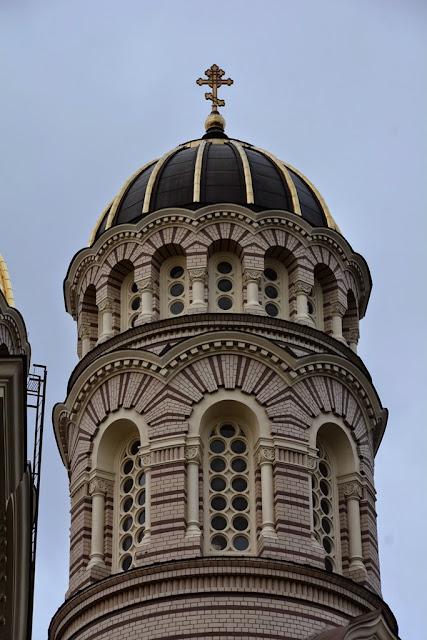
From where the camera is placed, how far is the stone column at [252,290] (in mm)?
33531

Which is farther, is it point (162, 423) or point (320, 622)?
point (162, 423)

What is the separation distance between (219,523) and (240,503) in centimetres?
61

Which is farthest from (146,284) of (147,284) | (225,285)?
(225,285)

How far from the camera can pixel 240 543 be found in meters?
30.5

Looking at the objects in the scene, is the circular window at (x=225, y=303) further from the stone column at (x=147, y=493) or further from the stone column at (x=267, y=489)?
the stone column at (x=147, y=493)

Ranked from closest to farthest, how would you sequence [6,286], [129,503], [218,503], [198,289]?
[6,286] → [218,503] → [129,503] → [198,289]

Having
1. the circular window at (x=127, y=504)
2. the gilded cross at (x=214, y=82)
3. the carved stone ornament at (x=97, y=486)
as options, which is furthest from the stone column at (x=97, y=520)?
the gilded cross at (x=214, y=82)

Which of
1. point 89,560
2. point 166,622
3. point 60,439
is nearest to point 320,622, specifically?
point 166,622

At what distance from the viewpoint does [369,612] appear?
29188 mm

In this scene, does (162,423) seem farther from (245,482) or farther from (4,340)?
(4,340)

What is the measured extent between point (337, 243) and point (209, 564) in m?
9.38

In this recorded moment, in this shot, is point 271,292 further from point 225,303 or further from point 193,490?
point 193,490

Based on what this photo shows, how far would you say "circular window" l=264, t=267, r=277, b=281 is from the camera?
34844 mm

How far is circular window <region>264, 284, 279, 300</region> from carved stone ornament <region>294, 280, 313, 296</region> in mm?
506
